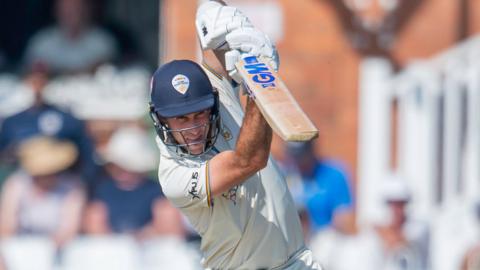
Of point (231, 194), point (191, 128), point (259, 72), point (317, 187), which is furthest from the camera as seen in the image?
point (317, 187)

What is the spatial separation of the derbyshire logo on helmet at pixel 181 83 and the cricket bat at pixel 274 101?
237 mm

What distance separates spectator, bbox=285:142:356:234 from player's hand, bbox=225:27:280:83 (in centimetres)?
388

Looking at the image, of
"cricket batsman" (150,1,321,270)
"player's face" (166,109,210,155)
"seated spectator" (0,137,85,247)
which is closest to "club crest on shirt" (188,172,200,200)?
"cricket batsman" (150,1,321,270)

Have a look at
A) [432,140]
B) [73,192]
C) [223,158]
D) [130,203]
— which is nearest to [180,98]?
[223,158]

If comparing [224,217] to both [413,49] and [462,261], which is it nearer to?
[462,261]

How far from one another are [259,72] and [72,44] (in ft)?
22.2

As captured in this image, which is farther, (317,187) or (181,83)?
(317,187)

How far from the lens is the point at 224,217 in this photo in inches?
195

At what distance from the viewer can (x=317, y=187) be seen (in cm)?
862

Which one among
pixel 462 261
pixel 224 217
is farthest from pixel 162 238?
pixel 224 217

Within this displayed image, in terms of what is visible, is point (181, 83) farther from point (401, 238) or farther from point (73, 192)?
point (73, 192)

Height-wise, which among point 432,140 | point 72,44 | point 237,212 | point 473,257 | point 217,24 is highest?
point 217,24

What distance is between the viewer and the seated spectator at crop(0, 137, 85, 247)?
8453 mm

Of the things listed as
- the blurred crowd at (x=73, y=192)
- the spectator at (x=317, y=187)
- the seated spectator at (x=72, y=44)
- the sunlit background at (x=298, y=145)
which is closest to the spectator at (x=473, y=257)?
the sunlit background at (x=298, y=145)
